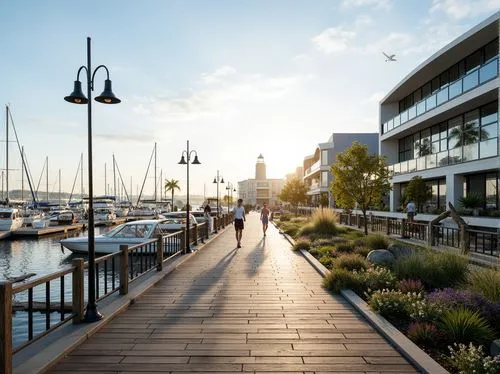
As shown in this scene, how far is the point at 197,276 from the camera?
10258mm

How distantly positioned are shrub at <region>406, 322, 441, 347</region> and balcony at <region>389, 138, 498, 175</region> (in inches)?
634

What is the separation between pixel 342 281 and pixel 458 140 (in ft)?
59.4

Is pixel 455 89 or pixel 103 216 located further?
pixel 103 216

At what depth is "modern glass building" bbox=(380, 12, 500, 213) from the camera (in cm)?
1912

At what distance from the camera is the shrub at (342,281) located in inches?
323

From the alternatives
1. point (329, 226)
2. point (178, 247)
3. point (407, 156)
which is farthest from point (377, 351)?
point (407, 156)

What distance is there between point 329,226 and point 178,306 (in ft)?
43.7

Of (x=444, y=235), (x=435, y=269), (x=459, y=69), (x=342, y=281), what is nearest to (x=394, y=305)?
(x=342, y=281)

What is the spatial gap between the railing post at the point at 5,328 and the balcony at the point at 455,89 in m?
20.2

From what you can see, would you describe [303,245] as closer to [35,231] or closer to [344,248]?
[344,248]

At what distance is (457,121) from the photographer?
2333 cm

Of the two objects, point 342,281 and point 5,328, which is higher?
point 5,328

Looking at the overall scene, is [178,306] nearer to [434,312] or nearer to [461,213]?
[434,312]

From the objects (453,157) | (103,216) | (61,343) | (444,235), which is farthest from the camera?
(103,216)
